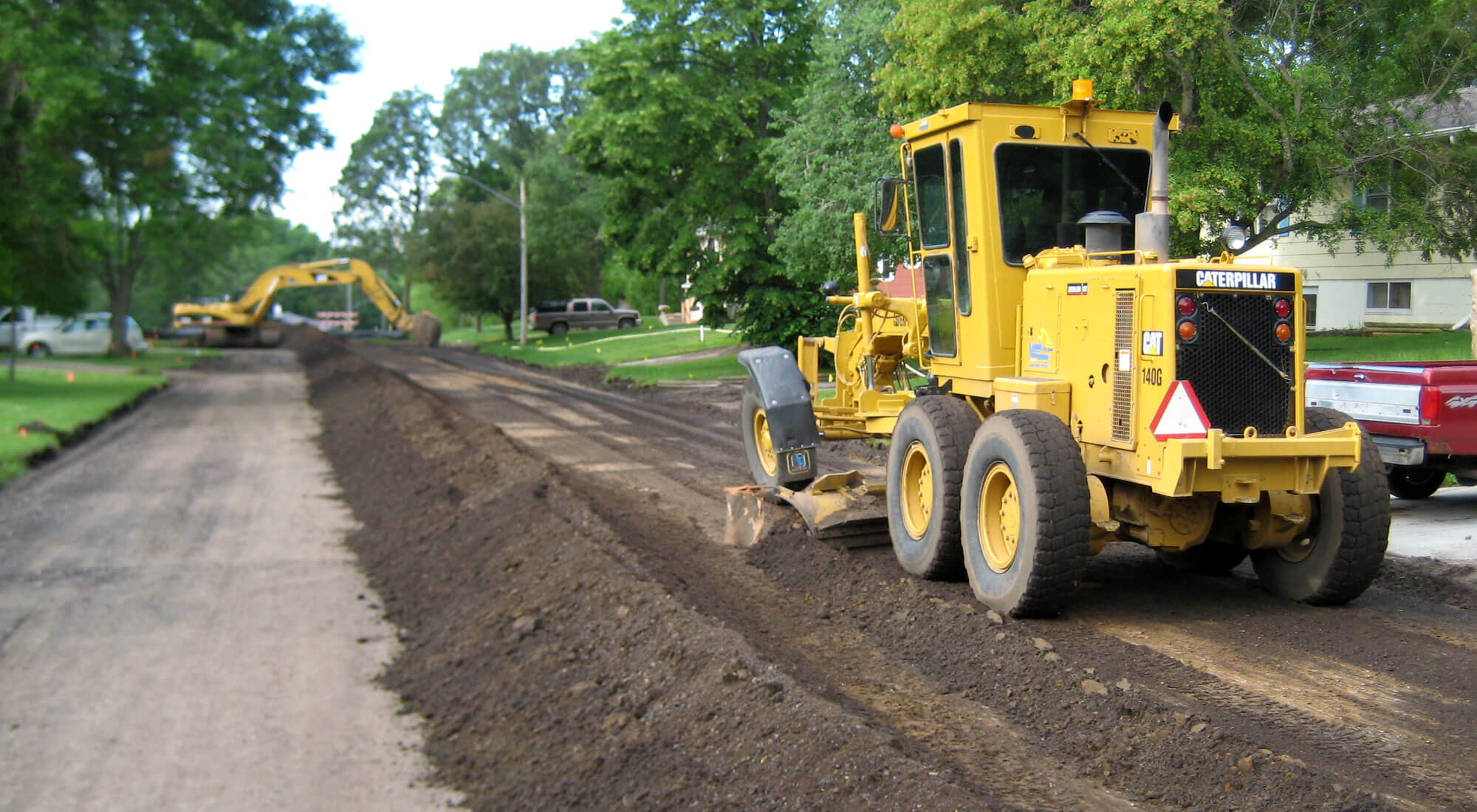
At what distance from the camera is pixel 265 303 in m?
45.3

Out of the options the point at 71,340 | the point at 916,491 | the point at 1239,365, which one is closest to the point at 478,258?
the point at 71,340

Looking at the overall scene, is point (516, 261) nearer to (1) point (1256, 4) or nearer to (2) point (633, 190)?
(2) point (633, 190)

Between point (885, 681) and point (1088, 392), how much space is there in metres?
2.26

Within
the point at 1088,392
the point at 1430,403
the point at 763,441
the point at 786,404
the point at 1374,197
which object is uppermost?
the point at 1374,197

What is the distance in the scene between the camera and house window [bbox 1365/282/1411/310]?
2798cm

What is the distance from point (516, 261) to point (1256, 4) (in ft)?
136

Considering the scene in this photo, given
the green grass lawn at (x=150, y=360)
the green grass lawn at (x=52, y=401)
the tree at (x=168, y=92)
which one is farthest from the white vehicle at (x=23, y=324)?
the tree at (x=168, y=92)

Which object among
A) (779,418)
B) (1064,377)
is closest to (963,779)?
(1064,377)

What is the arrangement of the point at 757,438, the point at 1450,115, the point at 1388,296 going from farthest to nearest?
the point at 1388,296 < the point at 1450,115 < the point at 757,438

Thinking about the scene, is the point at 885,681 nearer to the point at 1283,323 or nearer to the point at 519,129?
the point at 1283,323

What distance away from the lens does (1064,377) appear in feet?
24.5

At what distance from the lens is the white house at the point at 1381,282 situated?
26.0 m

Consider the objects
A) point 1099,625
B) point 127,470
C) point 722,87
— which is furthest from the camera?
point 722,87

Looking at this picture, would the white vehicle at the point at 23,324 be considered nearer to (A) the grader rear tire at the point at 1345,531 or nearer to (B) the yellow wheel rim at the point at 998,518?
(B) the yellow wheel rim at the point at 998,518
